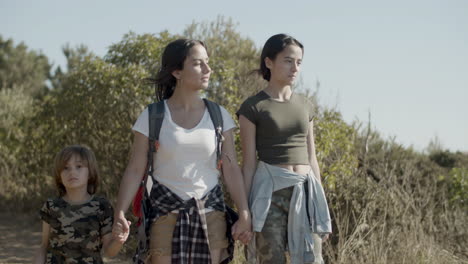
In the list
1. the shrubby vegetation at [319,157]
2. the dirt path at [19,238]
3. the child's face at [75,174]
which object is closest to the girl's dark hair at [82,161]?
the child's face at [75,174]

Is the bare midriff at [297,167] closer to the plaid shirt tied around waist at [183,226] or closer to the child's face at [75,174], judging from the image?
the plaid shirt tied around waist at [183,226]

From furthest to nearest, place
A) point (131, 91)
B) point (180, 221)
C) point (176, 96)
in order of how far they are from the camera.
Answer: point (131, 91) → point (176, 96) → point (180, 221)

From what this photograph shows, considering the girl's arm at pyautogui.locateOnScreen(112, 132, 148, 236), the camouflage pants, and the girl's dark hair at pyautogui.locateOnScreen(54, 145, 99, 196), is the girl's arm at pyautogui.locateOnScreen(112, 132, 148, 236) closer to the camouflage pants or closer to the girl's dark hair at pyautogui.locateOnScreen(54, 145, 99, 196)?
the girl's dark hair at pyautogui.locateOnScreen(54, 145, 99, 196)


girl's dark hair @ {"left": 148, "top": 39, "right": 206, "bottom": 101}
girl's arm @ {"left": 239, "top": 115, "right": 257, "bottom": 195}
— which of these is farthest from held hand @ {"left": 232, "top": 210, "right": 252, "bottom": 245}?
girl's dark hair @ {"left": 148, "top": 39, "right": 206, "bottom": 101}

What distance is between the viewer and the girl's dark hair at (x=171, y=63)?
10.8ft

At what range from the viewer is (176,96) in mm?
3369

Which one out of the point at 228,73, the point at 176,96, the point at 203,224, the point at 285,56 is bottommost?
the point at 203,224

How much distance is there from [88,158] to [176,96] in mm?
639

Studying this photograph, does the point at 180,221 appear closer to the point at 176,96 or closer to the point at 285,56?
the point at 176,96

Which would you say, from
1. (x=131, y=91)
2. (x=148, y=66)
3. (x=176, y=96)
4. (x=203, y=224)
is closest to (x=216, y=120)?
(x=176, y=96)

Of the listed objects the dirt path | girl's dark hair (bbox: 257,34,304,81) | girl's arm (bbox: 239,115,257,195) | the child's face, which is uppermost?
girl's dark hair (bbox: 257,34,304,81)

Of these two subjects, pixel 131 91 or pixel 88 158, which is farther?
pixel 131 91

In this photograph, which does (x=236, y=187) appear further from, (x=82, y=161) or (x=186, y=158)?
(x=82, y=161)

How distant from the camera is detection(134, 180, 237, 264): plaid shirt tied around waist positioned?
3088mm
